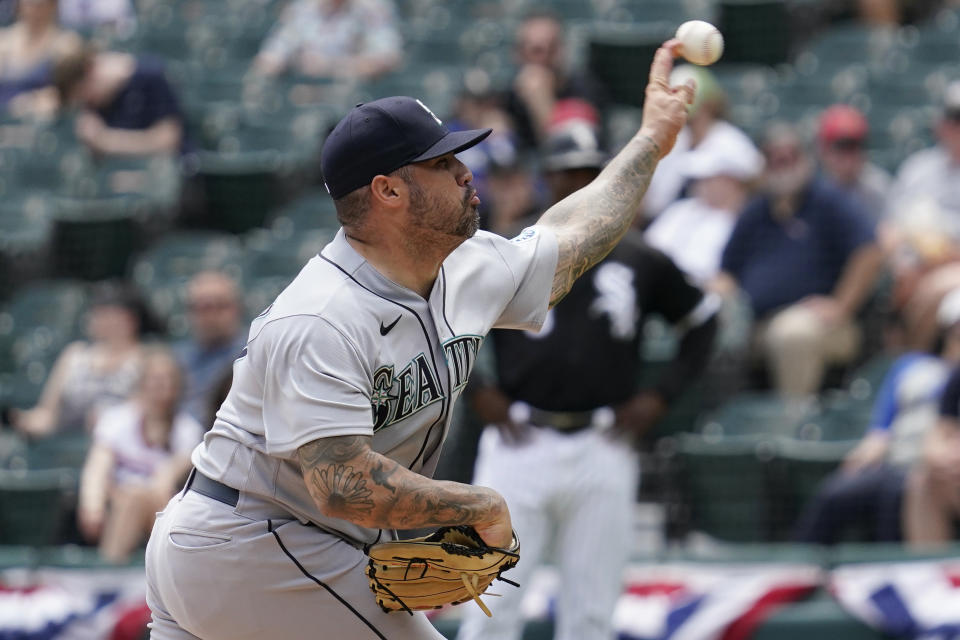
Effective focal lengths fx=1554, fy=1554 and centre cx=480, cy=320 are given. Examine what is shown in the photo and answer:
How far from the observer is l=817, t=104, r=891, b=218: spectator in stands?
24.1ft

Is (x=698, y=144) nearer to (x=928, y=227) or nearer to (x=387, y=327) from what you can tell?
(x=928, y=227)

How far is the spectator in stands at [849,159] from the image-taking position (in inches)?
289

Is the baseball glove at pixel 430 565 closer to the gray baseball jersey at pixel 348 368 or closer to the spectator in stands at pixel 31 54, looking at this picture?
the gray baseball jersey at pixel 348 368

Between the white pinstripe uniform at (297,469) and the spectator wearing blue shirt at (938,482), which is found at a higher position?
the white pinstripe uniform at (297,469)

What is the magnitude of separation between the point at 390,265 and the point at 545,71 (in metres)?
5.81

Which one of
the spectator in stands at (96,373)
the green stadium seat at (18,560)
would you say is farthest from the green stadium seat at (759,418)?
the green stadium seat at (18,560)

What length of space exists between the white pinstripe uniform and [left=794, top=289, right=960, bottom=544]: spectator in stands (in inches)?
129

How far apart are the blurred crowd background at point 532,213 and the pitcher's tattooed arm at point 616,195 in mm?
1503

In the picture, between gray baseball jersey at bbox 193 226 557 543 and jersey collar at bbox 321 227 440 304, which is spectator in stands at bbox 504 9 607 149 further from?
jersey collar at bbox 321 227 440 304

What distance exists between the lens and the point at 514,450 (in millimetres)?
5160

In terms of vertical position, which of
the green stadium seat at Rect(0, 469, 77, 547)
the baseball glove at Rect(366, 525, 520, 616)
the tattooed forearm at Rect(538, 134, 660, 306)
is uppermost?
the tattooed forearm at Rect(538, 134, 660, 306)

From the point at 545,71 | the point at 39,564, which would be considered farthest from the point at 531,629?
the point at 545,71

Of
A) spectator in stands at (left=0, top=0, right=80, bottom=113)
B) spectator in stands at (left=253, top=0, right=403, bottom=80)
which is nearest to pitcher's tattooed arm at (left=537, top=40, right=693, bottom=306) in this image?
spectator in stands at (left=253, top=0, right=403, bottom=80)

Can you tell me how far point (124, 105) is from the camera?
9352 millimetres
